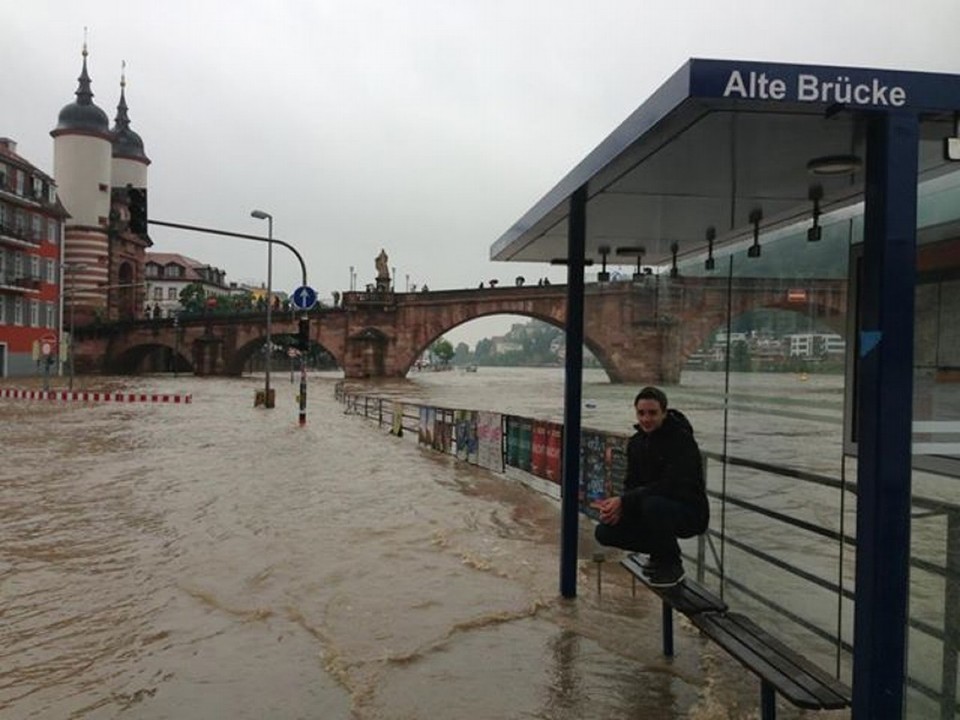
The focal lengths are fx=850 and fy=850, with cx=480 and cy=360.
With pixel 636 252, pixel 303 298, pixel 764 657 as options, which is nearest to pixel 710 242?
pixel 636 252

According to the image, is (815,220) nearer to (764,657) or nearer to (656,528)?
(656,528)

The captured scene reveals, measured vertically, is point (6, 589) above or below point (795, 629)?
below

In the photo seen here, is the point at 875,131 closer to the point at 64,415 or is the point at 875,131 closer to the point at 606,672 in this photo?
the point at 606,672

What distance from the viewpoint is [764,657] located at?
3.84m

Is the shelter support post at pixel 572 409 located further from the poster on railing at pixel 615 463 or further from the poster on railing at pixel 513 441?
the poster on railing at pixel 513 441

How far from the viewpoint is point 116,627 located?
604cm

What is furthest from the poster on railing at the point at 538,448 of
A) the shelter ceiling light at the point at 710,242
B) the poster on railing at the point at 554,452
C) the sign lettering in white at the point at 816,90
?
the sign lettering in white at the point at 816,90

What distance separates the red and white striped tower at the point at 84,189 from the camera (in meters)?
73.8

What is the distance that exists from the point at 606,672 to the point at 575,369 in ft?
7.06

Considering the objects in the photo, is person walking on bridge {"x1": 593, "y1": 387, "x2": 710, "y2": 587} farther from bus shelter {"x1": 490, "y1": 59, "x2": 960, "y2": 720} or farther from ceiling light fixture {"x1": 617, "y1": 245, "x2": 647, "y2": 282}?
ceiling light fixture {"x1": 617, "y1": 245, "x2": 647, "y2": 282}

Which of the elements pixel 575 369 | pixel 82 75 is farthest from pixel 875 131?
pixel 82 75

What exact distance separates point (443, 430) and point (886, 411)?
569 inches

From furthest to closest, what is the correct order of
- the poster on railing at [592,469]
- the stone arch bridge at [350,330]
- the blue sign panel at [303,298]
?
the stone arch bridge at [350,330]
the blue sign panel at [303,298]
the poster on railing at [592,469]

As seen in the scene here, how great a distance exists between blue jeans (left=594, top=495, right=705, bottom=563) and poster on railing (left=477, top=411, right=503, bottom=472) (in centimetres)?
913
